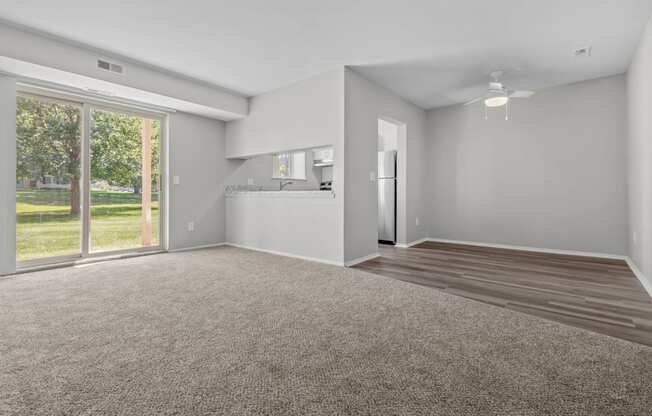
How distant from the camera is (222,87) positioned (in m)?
4.61

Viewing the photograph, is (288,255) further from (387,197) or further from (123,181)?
(123,181)

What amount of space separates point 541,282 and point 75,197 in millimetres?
5736

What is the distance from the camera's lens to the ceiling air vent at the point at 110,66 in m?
3.43

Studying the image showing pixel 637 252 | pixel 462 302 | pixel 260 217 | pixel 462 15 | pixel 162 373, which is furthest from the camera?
pixel 260 217

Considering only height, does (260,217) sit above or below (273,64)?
below

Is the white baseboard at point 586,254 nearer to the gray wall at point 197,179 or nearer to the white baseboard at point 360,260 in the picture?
the white baseboard at point 360,260

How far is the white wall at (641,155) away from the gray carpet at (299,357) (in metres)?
1.89

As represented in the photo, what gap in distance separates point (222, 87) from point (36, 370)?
4.14m

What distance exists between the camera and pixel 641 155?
10.2ft

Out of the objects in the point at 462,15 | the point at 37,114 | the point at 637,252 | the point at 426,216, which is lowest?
the point at 637,252

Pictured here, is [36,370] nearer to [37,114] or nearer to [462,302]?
[462,302]

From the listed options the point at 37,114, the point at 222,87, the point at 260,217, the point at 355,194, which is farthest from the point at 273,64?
the point at 37,114

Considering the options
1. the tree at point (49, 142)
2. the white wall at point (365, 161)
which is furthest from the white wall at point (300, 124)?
the tree at point (49, 142)

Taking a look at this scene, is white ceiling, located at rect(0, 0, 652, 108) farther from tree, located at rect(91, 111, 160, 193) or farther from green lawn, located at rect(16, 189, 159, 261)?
green lawn, located at rect(16, 189, 159, 261)
